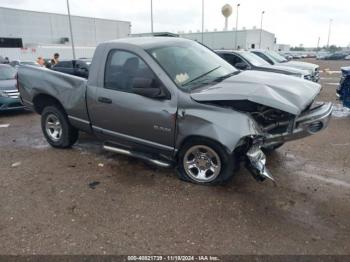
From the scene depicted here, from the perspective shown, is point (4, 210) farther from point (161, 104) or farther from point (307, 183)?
point (307, 183)

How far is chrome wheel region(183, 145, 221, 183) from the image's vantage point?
12.7ft

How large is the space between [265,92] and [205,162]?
1.17m


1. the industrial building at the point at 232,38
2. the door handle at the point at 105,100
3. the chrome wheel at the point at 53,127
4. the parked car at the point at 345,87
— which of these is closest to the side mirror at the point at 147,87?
the door handle at the point at 105,100

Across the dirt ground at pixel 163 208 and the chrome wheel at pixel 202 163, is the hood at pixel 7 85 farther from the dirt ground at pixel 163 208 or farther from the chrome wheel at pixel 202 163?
the chrome wheel at pixel 202 163

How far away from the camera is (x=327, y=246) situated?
288 cm

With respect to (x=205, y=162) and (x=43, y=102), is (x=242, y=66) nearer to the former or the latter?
(x=43, y=102)

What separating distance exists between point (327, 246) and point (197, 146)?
1789 millimetres

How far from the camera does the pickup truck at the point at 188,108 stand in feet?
11.9

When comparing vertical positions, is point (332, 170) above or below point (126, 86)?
below

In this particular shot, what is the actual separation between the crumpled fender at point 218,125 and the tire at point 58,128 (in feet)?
8.15

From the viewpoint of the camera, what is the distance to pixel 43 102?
5.63m

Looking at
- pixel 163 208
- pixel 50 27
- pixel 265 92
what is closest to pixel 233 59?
pixel 265 92

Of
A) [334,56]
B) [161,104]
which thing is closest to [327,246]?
[161,104]

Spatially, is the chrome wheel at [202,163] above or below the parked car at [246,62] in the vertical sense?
below
